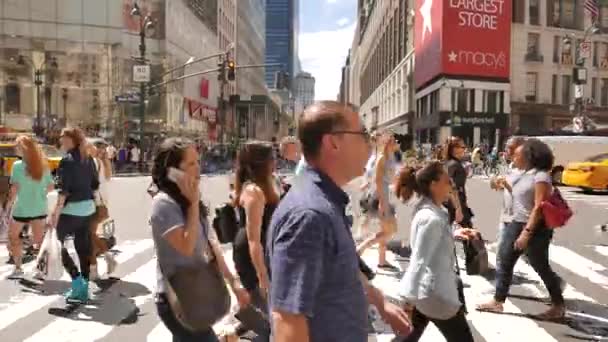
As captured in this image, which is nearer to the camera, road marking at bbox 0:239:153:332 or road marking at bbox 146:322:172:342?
road marking at bbox 146:322:172:342

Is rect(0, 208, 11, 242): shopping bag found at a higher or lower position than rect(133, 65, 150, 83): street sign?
lower

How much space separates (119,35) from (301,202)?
50037 millimetres

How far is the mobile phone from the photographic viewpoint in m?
3.40

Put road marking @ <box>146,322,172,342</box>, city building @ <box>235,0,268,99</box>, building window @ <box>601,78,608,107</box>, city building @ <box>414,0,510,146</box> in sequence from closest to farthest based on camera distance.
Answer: road marking @ <box>146,322,172,342</box> → city building @ <box>414,0,510,146</box> → building window @ <box>601,78,608,107</box> → city building @ <box>235,0,268,99</box>

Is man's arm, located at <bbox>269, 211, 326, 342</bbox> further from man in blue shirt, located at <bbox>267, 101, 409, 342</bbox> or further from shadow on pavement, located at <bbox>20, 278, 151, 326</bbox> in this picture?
shadow on pavement, located at <bbox>20, 278, 151, 326</bbox>

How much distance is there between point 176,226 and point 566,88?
193ft

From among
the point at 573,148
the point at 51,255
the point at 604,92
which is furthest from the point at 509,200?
the point at 604,92

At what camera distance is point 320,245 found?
2008 mm

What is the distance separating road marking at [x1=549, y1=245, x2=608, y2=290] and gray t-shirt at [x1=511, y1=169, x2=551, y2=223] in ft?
A: 8.90

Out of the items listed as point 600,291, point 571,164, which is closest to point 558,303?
point 600,291

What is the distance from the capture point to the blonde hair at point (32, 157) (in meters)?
7.50

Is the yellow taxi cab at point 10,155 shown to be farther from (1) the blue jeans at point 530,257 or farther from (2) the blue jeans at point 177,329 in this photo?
(2) the blue jeans at point 177,329

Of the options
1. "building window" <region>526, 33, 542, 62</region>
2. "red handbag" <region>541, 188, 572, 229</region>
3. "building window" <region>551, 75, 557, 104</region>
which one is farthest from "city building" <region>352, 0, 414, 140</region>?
"red handbag" <region>541, 188, 572, 229</region>

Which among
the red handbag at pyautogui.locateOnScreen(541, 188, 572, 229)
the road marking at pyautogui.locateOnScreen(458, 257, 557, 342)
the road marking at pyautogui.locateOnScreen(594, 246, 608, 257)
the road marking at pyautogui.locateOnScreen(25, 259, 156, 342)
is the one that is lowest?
the road marking at pyautogui.locateOnScreen(594, 246, 608, 257)
